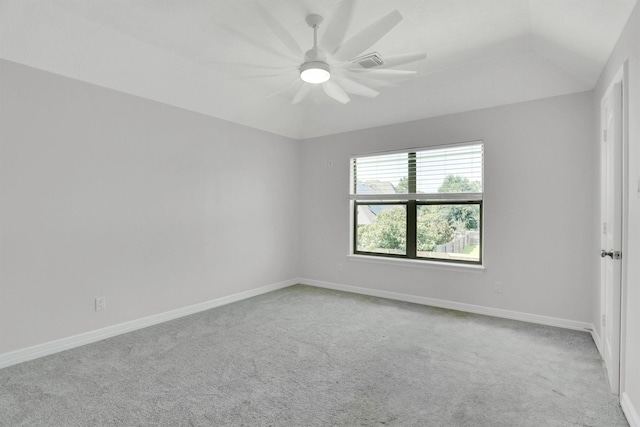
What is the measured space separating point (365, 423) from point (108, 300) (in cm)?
272

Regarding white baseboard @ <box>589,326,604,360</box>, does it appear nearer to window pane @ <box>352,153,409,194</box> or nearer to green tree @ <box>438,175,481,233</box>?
green tree @ <box>438,175,481,233</box>

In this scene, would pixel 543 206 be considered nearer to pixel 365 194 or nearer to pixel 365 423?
pixel 365 194

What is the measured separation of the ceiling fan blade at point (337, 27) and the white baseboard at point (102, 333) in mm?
3211

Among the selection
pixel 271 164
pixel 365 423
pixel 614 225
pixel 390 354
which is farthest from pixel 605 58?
pixel 271 164

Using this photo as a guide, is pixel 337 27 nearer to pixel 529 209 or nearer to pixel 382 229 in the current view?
pixel 529 209

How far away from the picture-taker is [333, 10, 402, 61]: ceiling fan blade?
203 centimetres

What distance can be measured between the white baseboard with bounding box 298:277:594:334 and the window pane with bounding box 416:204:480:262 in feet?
1.86

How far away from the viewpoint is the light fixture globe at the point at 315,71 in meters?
2.47

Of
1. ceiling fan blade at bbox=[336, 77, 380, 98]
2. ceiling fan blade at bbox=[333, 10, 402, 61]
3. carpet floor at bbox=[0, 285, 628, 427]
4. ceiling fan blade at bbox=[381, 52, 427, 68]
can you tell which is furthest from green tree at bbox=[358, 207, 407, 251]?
ceiling fan blade at bbox=[333, 10, 402, 61]

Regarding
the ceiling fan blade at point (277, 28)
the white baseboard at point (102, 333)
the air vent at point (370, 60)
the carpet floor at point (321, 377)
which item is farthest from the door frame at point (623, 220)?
the white baseboard at point (102, 333)

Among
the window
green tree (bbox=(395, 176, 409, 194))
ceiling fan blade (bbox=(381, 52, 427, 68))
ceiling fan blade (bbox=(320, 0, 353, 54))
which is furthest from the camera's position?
green tree (bbox=(395, 176, 409, 194))

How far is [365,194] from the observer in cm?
507

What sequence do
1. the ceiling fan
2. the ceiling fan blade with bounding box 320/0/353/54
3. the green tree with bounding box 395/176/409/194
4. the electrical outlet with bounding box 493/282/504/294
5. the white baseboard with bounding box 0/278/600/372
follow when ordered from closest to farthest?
the ceiling fan blade with bounding box 320/0/353/54 < the ceiling fan < the white baseboard with bounding box 0/278/600/372 < the electrical outlet with bounding box 493/282/504/294 < the green tree with bounding box 395/176/409/194

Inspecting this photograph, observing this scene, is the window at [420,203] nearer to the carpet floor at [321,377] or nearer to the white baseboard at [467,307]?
the white baseboard at [467,307]
